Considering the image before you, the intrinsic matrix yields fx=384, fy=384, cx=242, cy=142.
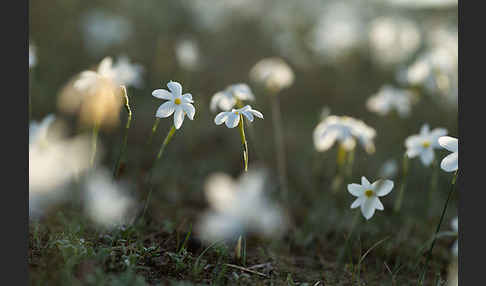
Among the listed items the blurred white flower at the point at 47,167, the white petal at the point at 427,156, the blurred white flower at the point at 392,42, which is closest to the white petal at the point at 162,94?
the blurred white flower at the point at 47,167

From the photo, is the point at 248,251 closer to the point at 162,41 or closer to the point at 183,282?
the point at 183,282

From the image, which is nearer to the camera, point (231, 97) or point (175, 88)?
point (175, 88)

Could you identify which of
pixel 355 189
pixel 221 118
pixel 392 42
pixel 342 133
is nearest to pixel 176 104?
pixel 221 118

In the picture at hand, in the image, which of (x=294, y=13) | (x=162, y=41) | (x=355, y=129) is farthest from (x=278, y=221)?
(x=294, y=13)

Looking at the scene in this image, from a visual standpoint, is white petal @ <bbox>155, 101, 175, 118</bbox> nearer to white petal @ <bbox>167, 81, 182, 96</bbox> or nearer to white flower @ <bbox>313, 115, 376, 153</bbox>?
white petal @ <bbox>167, 81, 182, 96</bbox>

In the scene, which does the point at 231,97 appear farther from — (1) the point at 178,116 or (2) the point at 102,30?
(2) the point at 102,30

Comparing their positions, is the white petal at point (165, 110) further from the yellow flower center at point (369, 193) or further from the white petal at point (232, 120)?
the yellow flower center at point (369, 193)

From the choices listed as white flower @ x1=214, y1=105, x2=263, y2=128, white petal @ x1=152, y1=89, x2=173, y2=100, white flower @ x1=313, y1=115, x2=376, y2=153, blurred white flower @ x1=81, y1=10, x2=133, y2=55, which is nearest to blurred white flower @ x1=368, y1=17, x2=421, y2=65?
blurred white flower @ x1=81, y1=10, x2=133, y2=55
